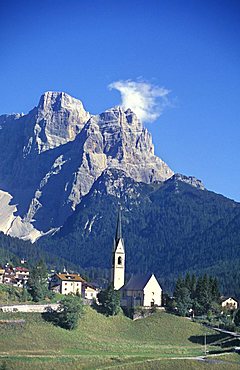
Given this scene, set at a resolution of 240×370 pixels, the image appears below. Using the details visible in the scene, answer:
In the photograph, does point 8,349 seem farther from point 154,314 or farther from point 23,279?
point 23,279

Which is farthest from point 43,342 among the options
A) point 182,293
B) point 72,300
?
point 182,293

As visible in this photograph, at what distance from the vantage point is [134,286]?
112 m

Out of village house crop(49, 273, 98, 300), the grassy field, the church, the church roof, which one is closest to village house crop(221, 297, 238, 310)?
the church roof

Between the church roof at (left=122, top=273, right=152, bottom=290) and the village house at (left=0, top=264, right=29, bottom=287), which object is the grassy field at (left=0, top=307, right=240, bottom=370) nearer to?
the church roof at (left=122, top=273, right=152, bottom=290)

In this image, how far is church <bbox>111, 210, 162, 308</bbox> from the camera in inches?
4311

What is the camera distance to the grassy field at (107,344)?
212ft

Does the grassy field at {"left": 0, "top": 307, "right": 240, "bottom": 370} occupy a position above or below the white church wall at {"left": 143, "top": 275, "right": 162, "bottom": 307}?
below

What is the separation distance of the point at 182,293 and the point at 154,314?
7.17m

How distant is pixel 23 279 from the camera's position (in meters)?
140

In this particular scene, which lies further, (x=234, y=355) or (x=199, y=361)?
(x=234, y=355)

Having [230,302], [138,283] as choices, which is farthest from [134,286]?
[230,302]

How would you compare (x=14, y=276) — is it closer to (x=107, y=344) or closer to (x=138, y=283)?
(x=138, y=283)

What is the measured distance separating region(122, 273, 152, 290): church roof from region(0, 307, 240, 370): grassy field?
1534cm

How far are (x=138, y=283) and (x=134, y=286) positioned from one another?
90 cm
